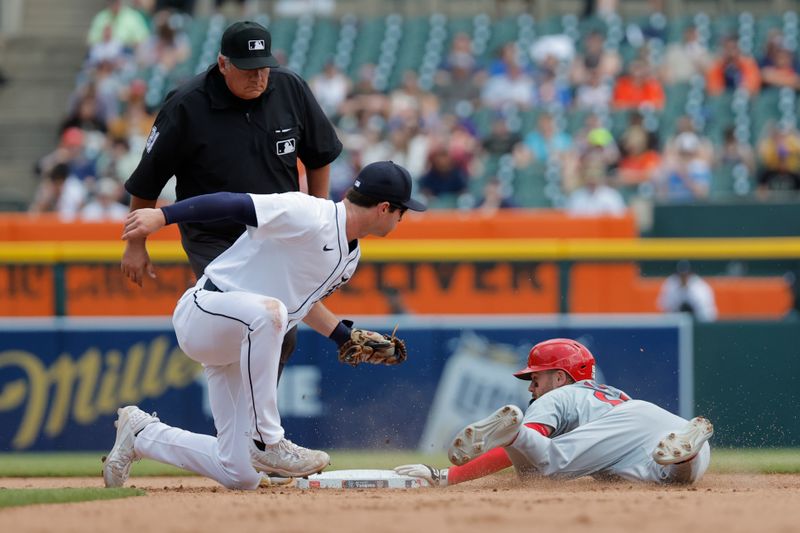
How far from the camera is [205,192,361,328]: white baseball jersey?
577 cm

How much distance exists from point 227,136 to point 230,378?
1128 millimetres

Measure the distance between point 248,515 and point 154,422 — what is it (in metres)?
1.51

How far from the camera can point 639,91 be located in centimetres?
1470

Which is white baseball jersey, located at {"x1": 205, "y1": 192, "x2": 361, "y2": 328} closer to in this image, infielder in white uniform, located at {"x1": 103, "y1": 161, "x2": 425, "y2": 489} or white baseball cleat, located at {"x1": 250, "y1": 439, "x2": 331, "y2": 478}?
infielder in white uniform, located at {"x1": 103, "y1": 161, "x2": 425, "y2": 489}

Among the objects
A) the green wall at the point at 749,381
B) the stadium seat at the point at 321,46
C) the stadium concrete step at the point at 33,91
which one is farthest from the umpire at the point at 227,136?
the stadium concrete step at the point at 33,91

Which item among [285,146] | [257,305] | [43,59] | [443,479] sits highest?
[43,59]

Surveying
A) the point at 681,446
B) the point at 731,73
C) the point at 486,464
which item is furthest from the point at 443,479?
the point at 731,73

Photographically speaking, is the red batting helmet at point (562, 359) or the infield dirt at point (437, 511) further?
the red batting helmet at point (562, 359)

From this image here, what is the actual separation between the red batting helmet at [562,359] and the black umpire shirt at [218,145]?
1516mm

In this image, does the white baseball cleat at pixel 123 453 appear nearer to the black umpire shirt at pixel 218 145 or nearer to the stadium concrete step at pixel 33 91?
the black umpire shirt at pixel 218 145

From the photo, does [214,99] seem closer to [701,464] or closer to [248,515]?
[248,515]

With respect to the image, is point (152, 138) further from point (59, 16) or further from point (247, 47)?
point (59, 16)

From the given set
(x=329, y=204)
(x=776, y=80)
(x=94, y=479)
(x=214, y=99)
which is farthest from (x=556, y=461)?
(x=776, y=80)

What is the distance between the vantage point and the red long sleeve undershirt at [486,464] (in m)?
6.43
